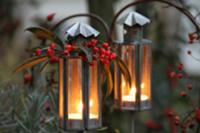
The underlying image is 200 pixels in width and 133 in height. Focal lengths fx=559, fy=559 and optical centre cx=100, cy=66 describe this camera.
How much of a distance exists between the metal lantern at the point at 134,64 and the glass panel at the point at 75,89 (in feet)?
1.71

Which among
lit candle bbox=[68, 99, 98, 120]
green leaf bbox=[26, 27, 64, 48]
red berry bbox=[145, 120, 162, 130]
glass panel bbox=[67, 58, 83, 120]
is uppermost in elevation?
green leaf bbox=[26, 27, 64, 48]

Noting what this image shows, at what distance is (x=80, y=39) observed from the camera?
7.59 feet

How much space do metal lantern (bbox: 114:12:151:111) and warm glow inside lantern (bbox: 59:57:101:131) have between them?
1.58 ft

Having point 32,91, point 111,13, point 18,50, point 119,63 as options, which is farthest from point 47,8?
point 119,63

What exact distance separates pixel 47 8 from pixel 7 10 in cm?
152

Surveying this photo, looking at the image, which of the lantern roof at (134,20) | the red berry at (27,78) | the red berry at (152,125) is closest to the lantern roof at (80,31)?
the lantern roof at (134,20)

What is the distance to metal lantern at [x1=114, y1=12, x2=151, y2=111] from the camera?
2781mm

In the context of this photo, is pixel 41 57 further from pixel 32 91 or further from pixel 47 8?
pixel 47 8

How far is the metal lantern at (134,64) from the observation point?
9.12 ft

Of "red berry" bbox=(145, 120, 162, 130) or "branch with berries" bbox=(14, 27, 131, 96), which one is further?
"red berry" bbox=(145, 120, 162, 130)

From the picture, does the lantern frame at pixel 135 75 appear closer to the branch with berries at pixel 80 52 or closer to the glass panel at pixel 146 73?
the glass panel at pixel 146 73

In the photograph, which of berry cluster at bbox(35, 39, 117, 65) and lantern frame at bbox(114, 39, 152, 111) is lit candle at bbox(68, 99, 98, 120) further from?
lantern frame at bbox(114, 39, 152, 111)

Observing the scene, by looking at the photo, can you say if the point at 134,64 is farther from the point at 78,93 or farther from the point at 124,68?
the point at 78,93

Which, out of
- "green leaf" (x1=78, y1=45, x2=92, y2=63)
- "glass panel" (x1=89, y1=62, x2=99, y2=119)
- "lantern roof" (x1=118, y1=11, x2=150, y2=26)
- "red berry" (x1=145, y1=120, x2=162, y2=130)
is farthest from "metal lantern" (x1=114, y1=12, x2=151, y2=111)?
"red berry" (x1=145, y1=120, x2=162, y2=130)
